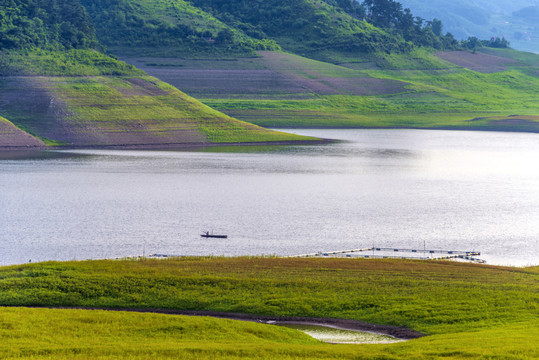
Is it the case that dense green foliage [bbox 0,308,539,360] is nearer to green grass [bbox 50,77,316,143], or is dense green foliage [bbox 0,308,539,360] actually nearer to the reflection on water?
the reflection on water

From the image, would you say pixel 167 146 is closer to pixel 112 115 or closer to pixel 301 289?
pixel 112 115

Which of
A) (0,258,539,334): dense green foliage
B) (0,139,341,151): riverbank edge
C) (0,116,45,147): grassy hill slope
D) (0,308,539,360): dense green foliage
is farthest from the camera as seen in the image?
(0,139,341,151): riverbank edge

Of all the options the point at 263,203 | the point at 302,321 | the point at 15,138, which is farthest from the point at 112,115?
the point at 302,321

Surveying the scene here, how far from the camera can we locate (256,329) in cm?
3747

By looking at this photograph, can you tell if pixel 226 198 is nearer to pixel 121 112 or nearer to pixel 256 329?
pixel 256 329

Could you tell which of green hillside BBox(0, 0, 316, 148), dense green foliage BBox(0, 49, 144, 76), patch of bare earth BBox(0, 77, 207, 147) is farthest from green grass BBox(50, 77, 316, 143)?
dense green foliage BBox(0, 49, 144, 76)

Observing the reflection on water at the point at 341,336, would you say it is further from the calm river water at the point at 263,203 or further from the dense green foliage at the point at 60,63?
the dense green foliage at the point at 60,63

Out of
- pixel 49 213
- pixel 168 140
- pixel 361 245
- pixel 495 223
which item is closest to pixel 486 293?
pixel 361 245

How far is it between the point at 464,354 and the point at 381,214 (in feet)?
148

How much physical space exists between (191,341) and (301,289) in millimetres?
10957

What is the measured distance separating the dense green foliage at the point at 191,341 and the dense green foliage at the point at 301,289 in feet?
10.9

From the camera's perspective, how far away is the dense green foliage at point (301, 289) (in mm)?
40844

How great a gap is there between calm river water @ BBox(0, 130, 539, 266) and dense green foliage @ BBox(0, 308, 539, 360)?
733 inches

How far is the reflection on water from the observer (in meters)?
37.7
